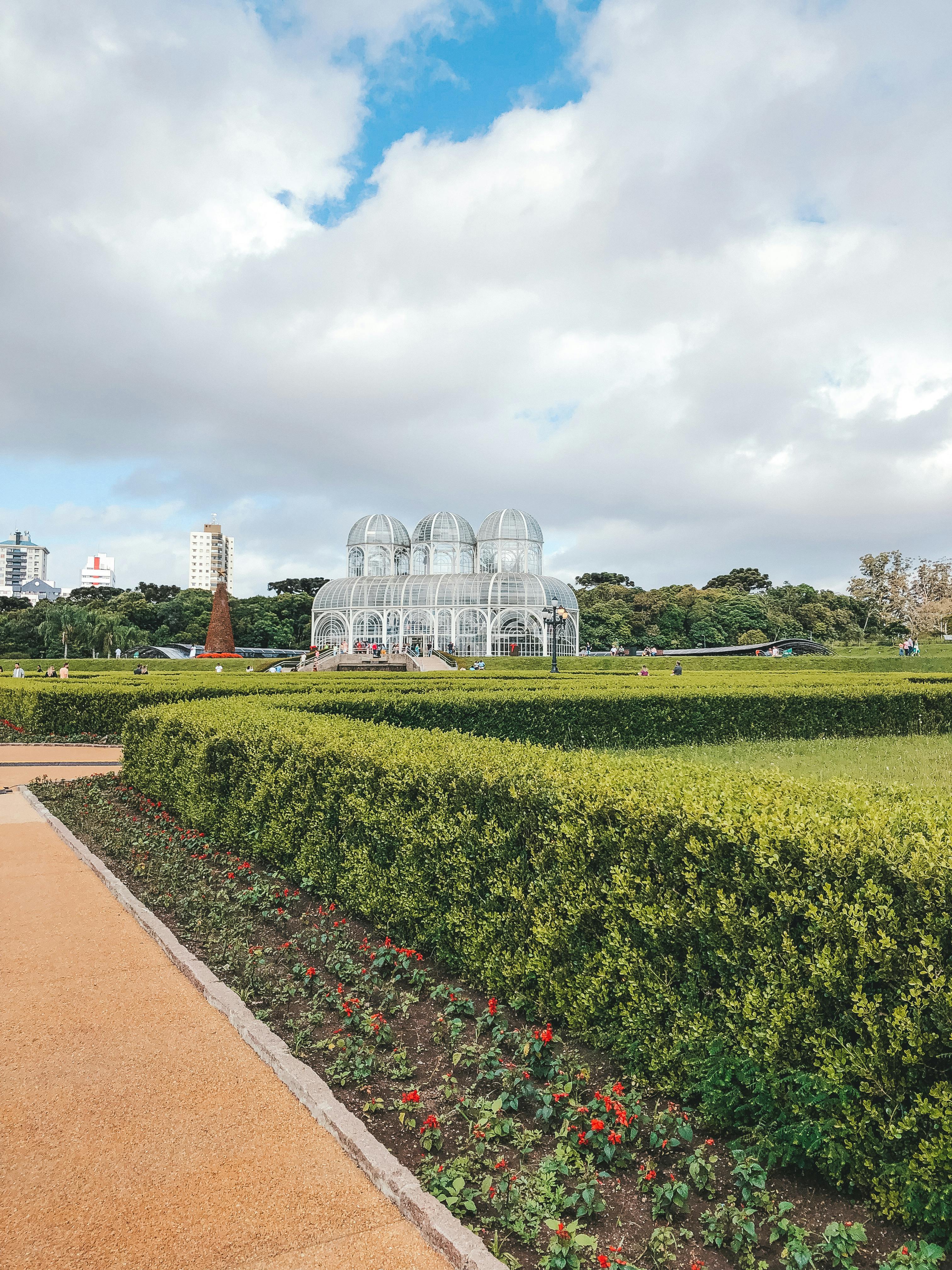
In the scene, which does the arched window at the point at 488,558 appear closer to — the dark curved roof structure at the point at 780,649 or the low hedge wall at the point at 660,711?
the dark curved roof structure at the point at 780,649

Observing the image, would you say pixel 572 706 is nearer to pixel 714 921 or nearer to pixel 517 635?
pixel 714 921

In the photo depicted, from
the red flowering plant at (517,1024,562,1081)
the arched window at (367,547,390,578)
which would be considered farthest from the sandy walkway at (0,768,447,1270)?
the arched window at (367,547,390,578)

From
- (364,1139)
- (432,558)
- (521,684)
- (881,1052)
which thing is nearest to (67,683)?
(521,684)

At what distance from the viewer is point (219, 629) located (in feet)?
140

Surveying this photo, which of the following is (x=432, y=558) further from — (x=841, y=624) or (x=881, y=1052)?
(x=881, y=1052)

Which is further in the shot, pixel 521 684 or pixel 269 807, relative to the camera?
pixel 521 684

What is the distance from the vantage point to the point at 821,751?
12.7m

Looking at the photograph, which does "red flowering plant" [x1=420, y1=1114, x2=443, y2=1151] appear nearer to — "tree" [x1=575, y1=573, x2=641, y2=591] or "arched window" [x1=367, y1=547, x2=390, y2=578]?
"arched window" [x1=367, y1=547, x2=390, y2=578]

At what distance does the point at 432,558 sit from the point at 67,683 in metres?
35.0

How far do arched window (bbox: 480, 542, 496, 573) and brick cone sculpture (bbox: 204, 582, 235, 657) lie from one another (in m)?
16.1

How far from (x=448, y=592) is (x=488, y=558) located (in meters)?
5.21

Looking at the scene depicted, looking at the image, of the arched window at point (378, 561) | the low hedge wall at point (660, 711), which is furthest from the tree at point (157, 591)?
the low hedge wall at point (660, 711)

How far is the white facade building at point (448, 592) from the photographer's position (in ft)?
150

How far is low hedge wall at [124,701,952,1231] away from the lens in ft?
7.79
